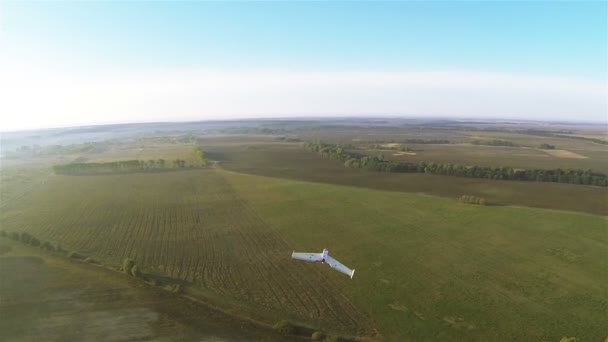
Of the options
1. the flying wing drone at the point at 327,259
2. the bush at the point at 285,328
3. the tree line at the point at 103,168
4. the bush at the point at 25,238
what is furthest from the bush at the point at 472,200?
the tree line at the point at 103,168

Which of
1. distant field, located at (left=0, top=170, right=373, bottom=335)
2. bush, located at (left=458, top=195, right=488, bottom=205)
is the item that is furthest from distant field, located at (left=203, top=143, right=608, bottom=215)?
distant field, located at (left=0, top=170, right=373, bottom=335)

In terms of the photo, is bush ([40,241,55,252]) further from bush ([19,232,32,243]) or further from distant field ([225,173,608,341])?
distant field ([225,173,608,341])

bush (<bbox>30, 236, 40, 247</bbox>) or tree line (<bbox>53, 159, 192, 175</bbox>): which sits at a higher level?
tree line (<bbox>53, 159, 192, 175</bbox>)

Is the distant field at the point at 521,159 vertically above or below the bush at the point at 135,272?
above

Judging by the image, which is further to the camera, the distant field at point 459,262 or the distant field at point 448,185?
the distant field at point 448,185

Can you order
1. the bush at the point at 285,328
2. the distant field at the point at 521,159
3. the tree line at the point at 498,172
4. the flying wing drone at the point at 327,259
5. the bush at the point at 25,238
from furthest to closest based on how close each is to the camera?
the distant field at the point at 521,159
the tree line at the point at 498,172
the bush at the point at 25,238
the flying wing drone at the point at 327,259
the bush at the point at 285,328

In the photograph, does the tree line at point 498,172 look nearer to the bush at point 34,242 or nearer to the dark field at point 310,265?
the dark field at point 310,265

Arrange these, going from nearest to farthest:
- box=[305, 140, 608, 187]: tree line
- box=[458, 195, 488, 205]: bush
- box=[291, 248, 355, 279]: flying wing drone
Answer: box=[291, 248, 355, 279]: flying wing drone < box=[458, 195, 488, 205]: bush < box=[305, 140, 608, 187]: tree line

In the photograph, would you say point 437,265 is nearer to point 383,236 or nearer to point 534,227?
point 383,236
